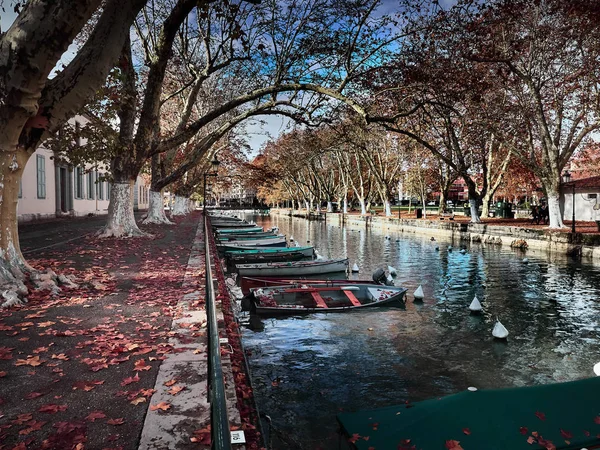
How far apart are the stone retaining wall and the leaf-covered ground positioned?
20031 millimetres

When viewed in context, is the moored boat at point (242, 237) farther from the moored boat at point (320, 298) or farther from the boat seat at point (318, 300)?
the boat seat at point (318, 300)

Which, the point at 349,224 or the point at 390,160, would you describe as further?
the point at 390,160

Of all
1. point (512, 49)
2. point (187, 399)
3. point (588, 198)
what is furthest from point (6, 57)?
point (588, 198)

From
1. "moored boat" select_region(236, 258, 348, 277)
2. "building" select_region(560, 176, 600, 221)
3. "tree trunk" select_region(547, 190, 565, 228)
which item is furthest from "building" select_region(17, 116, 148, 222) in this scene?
"building" select_region(560, 176, 600, 221)

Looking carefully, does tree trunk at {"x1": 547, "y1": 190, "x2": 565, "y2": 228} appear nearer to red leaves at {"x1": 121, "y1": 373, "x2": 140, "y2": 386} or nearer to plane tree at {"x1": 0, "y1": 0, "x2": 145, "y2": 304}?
plane tree at {"x1": 0, "y1": 0, "x2": 145, "y2": 304}

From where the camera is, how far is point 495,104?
2680 cm

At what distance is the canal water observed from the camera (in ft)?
21.7

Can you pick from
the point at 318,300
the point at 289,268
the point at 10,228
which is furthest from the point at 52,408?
the point at 289,268

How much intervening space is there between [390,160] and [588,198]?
21053 millimetres

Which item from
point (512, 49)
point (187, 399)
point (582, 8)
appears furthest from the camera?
point (512, 49)

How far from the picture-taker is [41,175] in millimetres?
28578

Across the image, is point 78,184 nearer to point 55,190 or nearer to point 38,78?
point 55,190

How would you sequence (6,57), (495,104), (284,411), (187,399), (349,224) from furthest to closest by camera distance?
(349,224) < (495,104) < (6,57) < (284,411) < (187,399)

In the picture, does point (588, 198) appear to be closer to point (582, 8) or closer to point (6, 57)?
point (582, 8)
